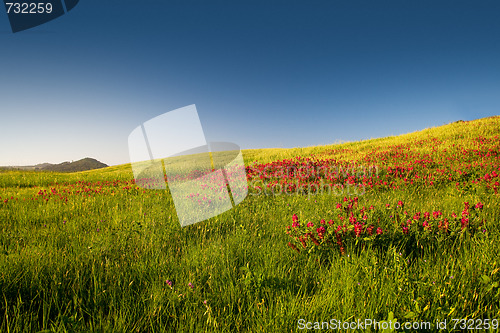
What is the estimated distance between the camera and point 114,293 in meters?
1.95

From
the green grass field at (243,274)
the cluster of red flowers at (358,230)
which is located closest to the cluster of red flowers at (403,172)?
the green grass field at (243,274)

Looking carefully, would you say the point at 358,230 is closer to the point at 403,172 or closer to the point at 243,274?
the point at 243,274

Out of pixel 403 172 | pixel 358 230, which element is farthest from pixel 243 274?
pixel 403 172

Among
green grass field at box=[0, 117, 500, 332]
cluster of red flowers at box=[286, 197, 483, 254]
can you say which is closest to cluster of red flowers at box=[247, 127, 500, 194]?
green grass field at box=[0, 117, 500, 332]

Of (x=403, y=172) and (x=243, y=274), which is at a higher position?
(x=243, y=274)

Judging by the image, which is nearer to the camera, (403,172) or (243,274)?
(243,274)

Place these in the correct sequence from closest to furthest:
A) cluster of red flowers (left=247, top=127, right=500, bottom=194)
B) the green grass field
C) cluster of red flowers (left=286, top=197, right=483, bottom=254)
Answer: the green grass field < cluster of red flowers (left=286, top=197, right=483, bottom=254) < cluster of red flowers (left=247, top=127, right=500, bottom=194)

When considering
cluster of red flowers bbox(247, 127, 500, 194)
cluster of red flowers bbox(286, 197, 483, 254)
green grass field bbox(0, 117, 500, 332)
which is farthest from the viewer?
cluster of red flowers bbox(247, 127, 500, 194)

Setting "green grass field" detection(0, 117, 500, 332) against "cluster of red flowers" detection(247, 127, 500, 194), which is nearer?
"green grass field" detection(0, 117, 500, 332)

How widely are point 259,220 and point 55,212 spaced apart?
176 inches

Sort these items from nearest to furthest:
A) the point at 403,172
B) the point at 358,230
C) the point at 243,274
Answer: the point at 243,274 → the point at 358,230 → the point at 403,172

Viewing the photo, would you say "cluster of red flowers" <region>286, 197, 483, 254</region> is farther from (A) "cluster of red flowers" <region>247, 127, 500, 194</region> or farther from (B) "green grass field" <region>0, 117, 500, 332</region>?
(A) "cluster of red flowers" <region>247, 127, 500, 194</region>

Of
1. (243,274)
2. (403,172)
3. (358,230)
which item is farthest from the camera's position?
(403,172)

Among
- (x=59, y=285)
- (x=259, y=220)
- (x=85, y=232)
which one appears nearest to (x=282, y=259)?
(x=259, y=220)
